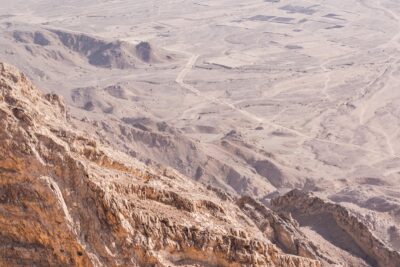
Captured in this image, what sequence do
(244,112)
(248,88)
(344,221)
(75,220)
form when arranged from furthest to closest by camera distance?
(248,88) < (244,112) < (344,221) < (75,220)

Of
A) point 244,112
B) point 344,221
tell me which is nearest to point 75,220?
point 344,221

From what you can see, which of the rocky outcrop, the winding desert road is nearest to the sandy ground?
the winding desert road

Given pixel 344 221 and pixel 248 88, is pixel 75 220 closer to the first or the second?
pixel 344 221

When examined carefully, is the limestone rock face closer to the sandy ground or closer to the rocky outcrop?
the rocky outcrop

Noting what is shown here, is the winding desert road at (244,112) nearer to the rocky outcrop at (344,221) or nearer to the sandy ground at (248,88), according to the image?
the sandy ground at (248,88)

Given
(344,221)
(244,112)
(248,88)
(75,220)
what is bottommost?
(248,88)

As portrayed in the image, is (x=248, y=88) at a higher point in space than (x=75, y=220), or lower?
lower

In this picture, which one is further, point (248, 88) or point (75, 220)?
point (248, 88)

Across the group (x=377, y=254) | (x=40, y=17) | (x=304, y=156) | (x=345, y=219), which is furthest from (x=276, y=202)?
(x=40, y=17)
